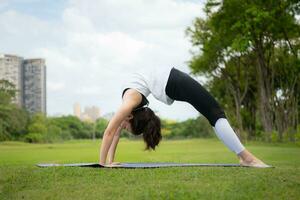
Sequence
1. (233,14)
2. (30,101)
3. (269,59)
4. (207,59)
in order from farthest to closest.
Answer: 1. (30,101)
2. (207,59)
3. (269,59)
4. (233,14)

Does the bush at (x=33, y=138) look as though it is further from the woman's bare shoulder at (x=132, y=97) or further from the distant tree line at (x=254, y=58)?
the woman's bare shoulder at (x=132, y=97)

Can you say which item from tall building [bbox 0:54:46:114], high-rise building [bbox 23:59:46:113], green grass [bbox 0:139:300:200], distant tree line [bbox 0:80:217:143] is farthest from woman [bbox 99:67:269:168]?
high-rise building [bbox 23:59:46:113]

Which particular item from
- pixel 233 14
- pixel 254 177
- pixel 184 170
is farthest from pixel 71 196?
pixel 233 14

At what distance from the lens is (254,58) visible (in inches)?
1141

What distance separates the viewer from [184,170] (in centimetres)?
532

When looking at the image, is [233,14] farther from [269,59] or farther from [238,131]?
[238,131]

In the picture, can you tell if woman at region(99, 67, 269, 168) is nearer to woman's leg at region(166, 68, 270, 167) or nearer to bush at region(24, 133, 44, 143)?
woman's leg at region(166, 68, 270, 167)

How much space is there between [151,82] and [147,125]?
53cm

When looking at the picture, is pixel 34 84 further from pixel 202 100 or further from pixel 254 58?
pixel 202 100

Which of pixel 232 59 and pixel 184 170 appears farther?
pixel 232 59

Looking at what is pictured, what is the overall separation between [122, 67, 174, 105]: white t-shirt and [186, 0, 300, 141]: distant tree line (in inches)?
673

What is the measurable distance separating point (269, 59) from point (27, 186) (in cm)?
2408

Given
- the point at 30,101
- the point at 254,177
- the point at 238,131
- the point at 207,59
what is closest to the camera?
the point at 254,177

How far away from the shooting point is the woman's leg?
18.0 feet
